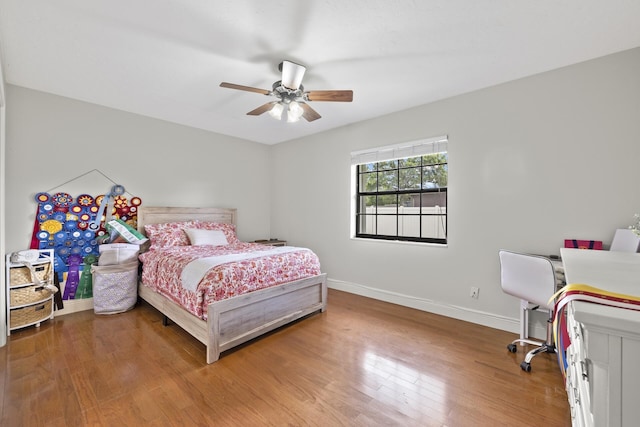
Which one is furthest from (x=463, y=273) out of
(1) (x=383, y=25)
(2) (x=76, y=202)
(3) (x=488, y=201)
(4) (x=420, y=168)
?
(2) (x=76, y=202)

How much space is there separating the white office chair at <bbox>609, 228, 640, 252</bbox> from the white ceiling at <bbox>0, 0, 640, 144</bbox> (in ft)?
4.68

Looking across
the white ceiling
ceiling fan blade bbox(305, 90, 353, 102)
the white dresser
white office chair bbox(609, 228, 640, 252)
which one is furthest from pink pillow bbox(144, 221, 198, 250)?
white office chair bbox(609, 228, 640, 252)

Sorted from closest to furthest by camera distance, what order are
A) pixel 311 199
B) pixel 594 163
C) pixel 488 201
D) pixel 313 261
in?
pixel 594 163 → pixel 488 201 → pixel 313 261 → pixel 311 199

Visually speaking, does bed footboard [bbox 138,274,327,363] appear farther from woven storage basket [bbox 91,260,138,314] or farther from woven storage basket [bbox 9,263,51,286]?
woven storage basket [bbox 9,263,51,286]

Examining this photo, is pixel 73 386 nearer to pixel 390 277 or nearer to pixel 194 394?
pixel 194 394

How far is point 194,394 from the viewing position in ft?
5.67

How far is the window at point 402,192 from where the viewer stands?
3.22m

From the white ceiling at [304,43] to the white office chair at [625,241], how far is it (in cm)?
143

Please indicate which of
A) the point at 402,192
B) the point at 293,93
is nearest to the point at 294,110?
the point at 293,93

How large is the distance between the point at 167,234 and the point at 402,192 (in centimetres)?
306

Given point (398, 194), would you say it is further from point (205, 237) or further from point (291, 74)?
point (205, 237)

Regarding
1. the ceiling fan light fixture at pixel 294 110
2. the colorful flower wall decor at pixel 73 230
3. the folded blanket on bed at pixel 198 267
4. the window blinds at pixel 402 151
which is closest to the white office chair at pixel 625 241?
the window blinds at pixel 402 151

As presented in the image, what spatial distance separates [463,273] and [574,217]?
1.07 m

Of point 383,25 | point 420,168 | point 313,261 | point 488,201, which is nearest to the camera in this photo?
point 383,25
